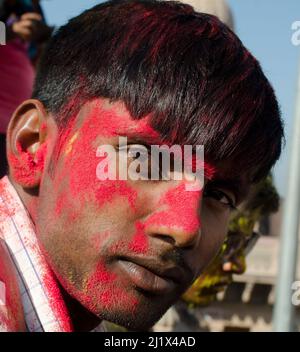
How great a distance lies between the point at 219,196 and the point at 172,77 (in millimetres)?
240

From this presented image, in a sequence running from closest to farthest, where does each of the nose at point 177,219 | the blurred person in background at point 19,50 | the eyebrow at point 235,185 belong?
1. the nose at point 177,219
2. the eyebrow at point 235,185
3. the blurred person in background at point 19,50

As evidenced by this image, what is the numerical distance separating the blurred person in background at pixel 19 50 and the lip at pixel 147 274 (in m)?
0.97

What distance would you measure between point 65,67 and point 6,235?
0.33m

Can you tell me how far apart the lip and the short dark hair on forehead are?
22cm

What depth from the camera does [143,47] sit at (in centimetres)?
182

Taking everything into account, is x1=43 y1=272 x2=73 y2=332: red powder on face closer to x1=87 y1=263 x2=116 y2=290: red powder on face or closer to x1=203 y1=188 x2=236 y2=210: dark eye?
x1=87 y1=263 x2=116 y2=290: red powder on face

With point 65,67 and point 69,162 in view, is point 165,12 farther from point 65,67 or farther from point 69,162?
point 69,162

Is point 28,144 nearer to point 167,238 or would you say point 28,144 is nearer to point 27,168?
point 27,168

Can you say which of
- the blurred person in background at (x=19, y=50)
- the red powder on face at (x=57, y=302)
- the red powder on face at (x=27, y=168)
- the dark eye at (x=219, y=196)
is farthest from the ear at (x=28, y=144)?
the blurred person in background at (x=19, y=50)

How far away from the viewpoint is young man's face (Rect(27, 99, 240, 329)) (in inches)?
67.7

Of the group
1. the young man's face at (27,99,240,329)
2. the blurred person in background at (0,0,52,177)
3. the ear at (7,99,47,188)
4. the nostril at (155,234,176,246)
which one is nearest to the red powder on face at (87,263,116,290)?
the young man's face at (27,99,240,329)

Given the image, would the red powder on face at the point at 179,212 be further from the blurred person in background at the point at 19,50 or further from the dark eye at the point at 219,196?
the blurred person in background at the point at 19,50

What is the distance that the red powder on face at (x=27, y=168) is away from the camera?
183cm

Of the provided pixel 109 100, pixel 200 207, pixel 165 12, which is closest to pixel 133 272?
pixel 200 207
